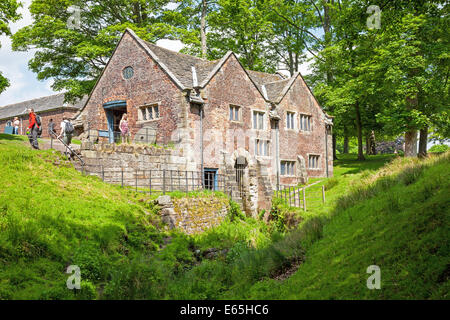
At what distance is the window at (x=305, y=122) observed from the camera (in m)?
31.7

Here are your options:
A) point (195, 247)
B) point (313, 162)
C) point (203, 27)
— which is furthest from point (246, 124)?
point (203, 27)

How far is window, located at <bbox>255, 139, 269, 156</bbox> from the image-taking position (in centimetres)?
2739

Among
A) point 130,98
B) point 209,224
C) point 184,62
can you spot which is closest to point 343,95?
point 184,62

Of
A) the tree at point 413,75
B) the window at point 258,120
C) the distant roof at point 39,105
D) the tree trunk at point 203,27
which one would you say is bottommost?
the window at point 258,120

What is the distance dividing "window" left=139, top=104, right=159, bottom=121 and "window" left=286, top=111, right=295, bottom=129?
36.0 feet

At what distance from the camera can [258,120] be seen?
27766mm

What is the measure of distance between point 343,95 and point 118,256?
26794 millimetres

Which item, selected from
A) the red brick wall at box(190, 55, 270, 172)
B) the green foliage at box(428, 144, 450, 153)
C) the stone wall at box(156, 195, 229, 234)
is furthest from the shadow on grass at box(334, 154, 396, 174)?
the stone wall at box(156, 195, 229, 234)

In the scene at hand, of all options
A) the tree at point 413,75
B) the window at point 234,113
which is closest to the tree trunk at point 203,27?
the window at point 234,113

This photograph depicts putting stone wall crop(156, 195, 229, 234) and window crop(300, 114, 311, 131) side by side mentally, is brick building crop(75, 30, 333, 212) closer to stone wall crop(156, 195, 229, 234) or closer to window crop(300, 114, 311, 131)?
window crop(300, 114, 311, 131)

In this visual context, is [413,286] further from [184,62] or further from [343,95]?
[343,95]

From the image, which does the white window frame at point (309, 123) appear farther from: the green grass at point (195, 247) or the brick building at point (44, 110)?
the brick building at point (44, 110)

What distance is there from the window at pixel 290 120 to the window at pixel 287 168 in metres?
2.84
